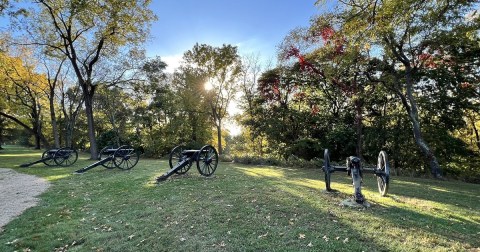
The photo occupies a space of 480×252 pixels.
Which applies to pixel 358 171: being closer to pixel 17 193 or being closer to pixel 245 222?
pixel 245 222

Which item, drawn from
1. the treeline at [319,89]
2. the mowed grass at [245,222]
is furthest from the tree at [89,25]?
the mowed grass at [245,222]

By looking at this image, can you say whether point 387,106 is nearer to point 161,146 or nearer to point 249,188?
point 249,188

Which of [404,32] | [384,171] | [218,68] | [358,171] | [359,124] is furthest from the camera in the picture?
[218,68]

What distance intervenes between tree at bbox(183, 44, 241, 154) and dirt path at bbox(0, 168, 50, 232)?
14.4 m

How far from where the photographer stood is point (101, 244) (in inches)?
154

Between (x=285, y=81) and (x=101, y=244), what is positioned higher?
(x=285, y=81)

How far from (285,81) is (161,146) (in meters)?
11.3

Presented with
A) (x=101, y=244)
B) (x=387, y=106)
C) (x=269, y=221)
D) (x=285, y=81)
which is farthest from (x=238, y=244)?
(x=285, y=81)

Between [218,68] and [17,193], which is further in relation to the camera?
[218,68]

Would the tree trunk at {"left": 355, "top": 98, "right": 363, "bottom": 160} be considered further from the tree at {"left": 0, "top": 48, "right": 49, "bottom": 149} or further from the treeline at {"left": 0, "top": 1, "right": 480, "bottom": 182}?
the tree at {"left": 0, "top": 48, "right": 49, "bottom": 149}

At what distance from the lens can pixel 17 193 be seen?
741 centimetres

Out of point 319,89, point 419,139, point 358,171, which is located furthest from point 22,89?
point 419,139

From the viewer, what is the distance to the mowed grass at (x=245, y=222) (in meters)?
3.63

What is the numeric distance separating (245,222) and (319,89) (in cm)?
1312
